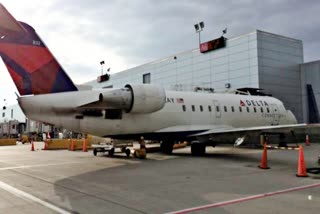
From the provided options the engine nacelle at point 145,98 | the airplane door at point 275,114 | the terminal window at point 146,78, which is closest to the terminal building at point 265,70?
the airplane door at point 275,114

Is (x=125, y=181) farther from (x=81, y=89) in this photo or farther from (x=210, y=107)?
(x=210, y=107)

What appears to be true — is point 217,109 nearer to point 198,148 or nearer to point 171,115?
point 198,148

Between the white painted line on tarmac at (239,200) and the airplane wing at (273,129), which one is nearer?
the white painted line on tarmac at (239,200)

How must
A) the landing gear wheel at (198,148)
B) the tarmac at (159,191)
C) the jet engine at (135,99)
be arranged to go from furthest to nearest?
1. the landing gear wheel at (198,148)
2. the jet engine at (135,99)
3. the tarmac at (159,191)

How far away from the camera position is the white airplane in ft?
40.2

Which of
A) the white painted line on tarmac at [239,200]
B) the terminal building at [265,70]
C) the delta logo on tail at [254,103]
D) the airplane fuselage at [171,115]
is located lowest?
the white painted line on tarmac at [239,200]

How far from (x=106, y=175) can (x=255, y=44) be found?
25.4 metres

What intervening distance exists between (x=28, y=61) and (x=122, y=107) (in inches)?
169

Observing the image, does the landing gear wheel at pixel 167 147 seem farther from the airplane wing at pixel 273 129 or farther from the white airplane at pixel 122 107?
the airplane wing at pixel 273 129

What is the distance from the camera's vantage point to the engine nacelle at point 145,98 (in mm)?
15016

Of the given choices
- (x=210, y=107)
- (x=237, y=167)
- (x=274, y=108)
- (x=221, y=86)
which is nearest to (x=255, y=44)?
(x=221, y=86)

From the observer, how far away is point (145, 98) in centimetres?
1534

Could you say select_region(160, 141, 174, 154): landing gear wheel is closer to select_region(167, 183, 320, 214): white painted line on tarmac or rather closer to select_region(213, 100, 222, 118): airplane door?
select_region(213, 100, 222, 118): airplane door

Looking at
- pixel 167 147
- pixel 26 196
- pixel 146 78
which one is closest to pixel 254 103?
pixel 167 147
